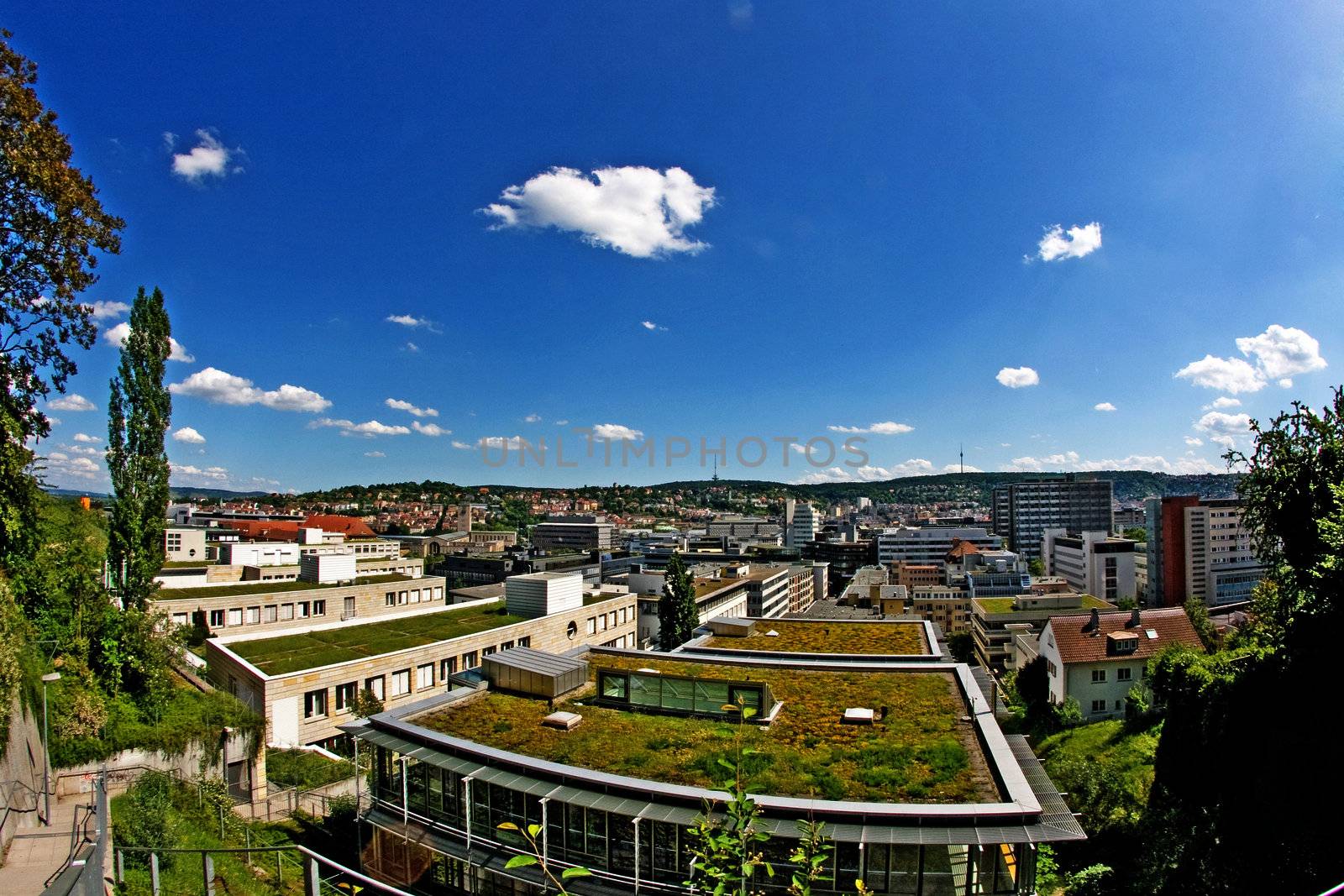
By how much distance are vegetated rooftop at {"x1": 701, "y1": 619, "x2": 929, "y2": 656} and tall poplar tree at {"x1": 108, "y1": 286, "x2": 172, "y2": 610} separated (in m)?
20.3

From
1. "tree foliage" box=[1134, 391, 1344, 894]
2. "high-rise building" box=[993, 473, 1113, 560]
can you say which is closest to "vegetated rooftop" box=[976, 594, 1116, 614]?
"tree foliage" box=[1134, 391, 1344, 894]

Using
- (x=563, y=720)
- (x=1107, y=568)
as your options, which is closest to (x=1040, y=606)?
(x=1107, y=568)

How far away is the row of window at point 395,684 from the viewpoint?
25.5 meters

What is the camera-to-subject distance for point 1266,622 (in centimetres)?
1983

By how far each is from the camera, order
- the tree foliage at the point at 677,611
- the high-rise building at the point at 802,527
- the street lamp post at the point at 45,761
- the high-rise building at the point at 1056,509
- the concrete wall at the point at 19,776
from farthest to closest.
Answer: the high-rise building at the point at 802,527 → the high-rise building at the point at 1056,509 → the tree foliage at the point at 677,611 → the street lamp post at the point at 45,761 → the concrete wall at the point at 19,776

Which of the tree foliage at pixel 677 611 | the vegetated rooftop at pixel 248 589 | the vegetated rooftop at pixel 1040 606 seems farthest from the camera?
the vegetated rooftop at pixel 1040 606

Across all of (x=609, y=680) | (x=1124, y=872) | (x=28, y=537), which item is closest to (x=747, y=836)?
(x=609, y=680)

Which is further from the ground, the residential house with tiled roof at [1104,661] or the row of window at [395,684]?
the row of window at [395,684]

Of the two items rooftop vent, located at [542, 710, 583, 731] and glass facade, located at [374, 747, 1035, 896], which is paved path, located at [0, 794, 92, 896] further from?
rooftop vent, located at [542, 710, 583, 731]

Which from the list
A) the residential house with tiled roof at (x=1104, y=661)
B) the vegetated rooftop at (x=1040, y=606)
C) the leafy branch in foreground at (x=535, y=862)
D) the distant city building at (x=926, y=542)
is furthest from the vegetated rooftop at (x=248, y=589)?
the distant city building at (x=926, y=542)

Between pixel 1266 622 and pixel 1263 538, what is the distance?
4.59m

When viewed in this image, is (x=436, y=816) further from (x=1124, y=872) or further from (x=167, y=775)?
(x=1124, y=872)

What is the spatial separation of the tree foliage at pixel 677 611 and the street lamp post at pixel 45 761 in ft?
110

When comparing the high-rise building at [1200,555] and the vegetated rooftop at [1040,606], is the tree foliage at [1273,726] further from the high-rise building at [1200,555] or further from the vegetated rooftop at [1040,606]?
the high-rise building at [1200,555]
